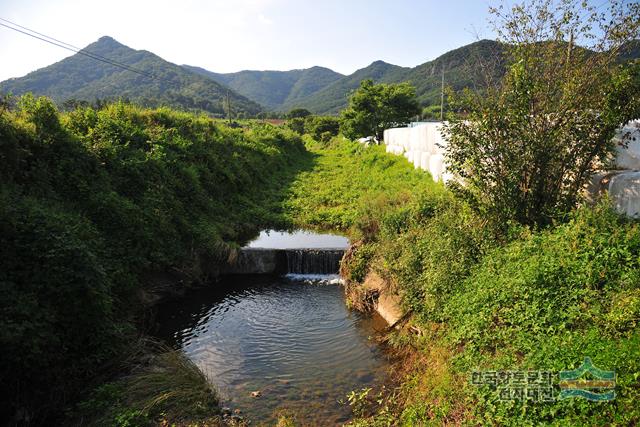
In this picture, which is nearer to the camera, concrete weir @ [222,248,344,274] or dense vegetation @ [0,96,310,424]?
dense vegetation @ [0,96,310,424]

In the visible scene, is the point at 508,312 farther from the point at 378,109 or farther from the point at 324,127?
the point at 324,127

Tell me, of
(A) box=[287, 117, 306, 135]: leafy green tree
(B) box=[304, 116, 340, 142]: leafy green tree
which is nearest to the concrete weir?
(B) box=[304, 116, 340, 142]: leafy green tree

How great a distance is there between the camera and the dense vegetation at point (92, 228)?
21.2ft

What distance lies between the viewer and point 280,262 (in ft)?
45.8

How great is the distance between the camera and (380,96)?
139ft

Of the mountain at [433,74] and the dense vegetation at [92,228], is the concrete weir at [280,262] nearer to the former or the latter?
the dense vegetation at [92,228]

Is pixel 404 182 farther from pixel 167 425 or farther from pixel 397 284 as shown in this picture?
pixel 167 425

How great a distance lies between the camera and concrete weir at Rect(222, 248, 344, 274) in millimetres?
13656

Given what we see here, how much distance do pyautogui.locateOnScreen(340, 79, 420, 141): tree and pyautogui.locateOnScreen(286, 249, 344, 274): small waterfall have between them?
30479mm

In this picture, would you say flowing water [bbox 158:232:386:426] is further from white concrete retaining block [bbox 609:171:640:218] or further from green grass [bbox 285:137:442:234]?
white concrete retaining block [bbox 609:171:640:218]

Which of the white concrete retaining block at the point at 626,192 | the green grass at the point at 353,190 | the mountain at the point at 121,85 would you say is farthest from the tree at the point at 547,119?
the mountain at the point at 121,85

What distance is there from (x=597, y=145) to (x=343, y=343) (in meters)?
6.70

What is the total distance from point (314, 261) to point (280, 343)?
4732 millimetres

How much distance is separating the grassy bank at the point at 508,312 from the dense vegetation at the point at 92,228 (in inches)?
201
